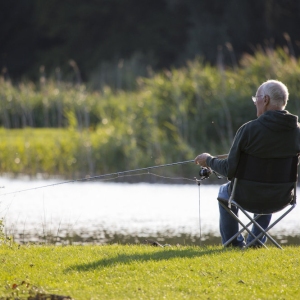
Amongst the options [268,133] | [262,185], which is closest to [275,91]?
[268,133]

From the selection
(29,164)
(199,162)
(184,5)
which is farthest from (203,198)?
(184,5)

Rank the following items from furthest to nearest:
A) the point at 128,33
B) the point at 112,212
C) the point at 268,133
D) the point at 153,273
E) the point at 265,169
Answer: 1. the point at 128,33
2. the point at 112,212
3. the point at 265,169
4. the point at 268,133
5. the point at 153,273

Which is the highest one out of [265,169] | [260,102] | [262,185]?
Answer: [260,102]

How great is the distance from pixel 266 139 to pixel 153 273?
131 cm

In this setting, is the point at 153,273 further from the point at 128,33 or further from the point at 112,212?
the point at 128,33

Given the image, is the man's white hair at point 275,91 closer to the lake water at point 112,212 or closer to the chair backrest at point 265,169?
the chair backrest at point 265,169

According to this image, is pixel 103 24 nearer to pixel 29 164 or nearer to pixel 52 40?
pixel 52 40

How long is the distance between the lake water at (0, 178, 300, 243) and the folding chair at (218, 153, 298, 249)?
81.6 inches

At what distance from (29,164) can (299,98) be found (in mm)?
4978

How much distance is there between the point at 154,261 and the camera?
5379 mm

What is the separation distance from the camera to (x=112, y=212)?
423 inches

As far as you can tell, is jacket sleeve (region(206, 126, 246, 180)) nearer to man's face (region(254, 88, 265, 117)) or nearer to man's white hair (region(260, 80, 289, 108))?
man's face (region(254, 88, 265, 117))

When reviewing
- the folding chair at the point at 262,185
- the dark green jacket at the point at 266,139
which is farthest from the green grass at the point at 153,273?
the dark green jacket at the point at 266,139

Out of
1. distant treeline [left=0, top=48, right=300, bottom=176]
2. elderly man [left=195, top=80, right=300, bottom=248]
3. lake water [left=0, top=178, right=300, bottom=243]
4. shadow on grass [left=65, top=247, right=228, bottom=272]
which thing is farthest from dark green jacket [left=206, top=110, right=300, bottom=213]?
distant treeline [left=0, top=48, right=300, bottom=176]
